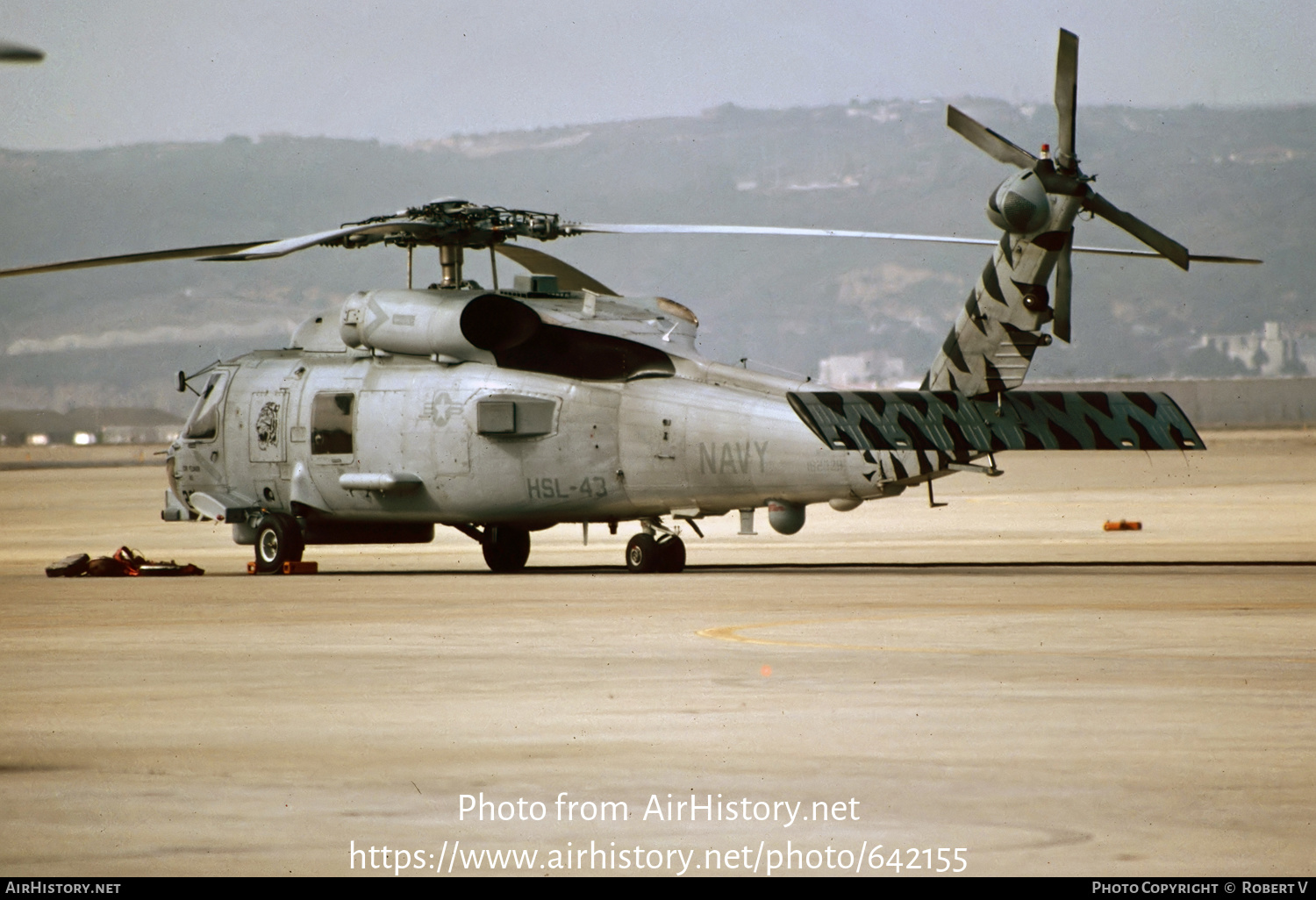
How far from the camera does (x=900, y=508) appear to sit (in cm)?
5550

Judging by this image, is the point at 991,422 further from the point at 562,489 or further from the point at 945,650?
the point at 945,650

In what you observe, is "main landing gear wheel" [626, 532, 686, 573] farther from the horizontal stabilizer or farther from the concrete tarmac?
the horizontal stabilizer

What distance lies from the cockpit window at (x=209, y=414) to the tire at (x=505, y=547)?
480 centimetres

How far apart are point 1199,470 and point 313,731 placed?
6174cm

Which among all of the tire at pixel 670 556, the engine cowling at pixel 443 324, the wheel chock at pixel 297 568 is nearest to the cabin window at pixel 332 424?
the engine cowling at pixel 443 324

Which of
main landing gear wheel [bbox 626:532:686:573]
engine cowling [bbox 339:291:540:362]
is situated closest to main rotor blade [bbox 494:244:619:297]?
engine cowling [bbox 339:291:540:362]

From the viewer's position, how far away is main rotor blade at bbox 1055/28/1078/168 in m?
24.1

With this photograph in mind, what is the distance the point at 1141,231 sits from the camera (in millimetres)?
24344

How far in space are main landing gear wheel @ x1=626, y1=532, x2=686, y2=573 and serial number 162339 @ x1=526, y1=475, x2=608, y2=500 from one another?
1135 mm

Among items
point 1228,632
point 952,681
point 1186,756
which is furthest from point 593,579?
point 1186,756

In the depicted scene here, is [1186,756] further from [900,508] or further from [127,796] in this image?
[900,508]

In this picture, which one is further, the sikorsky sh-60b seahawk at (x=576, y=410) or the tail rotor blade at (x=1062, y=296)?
the sikorsky sh-60b seahawk at (x=576, y=410)

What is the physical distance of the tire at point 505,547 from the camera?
3130 centimetres

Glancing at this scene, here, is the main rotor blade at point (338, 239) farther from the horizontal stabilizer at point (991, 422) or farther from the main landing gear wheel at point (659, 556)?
the horizontal stabilizer at point (991, 422)
